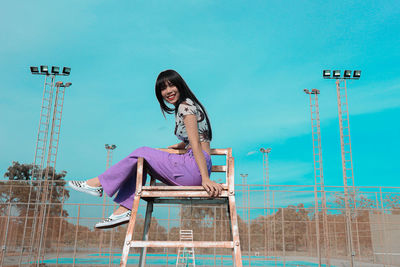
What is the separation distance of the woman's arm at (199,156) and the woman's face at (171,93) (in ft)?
0.81

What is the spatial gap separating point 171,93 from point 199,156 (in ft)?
1.48

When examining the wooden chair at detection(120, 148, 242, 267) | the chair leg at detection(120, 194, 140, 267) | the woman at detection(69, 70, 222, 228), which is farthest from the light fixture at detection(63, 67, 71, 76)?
the chair leg at detection(120, 194, 140, 267)

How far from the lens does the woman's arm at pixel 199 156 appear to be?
1.54 metres

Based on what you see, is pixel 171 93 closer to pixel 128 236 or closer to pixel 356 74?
pixel 128 236

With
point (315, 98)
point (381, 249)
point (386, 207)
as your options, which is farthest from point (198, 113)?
point (315, 98)

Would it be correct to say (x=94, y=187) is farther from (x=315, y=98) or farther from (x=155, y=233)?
(x=315, y=98)

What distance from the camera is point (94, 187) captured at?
5.45 ft

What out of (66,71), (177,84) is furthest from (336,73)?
Result: (177,84)

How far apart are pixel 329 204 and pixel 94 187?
10312 mm

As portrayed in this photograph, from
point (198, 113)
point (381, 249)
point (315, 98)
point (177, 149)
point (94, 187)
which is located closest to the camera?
point (94, 187)

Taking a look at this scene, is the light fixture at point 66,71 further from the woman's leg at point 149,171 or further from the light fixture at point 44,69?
the woman's leg at point 149,171

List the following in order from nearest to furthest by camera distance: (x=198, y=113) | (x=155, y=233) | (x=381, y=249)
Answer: (x=198, y=113), (x=155, y=233), (x=381, y=249)

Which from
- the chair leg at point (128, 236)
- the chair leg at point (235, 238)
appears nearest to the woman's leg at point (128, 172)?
the chair leg at point (128, 236)

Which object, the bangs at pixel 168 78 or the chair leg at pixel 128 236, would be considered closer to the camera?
the chair leg at pixel 128 236
